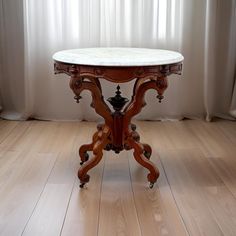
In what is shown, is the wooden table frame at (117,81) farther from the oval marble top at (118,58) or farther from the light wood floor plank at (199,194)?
the light wood floor plank at (199,194)

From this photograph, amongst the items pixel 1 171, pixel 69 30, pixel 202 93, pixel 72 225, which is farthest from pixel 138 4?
pixel 72 225

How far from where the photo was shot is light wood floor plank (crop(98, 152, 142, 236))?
1771mm

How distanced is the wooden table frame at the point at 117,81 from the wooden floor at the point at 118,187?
15 centimetres

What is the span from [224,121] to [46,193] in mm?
1749

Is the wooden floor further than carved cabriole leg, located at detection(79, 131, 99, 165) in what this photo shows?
No

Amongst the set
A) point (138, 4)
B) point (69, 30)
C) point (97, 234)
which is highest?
point (138, 4)

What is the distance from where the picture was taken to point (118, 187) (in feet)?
7.11

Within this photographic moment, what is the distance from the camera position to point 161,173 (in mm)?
2342

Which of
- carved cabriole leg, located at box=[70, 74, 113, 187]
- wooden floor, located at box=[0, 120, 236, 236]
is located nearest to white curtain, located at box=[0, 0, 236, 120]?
wooden floor, located at box=[0, 120, 236, 236]

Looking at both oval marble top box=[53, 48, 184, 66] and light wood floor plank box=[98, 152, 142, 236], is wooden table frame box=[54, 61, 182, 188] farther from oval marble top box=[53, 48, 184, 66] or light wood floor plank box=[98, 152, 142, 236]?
light wood floor plank box=[98, 152, 142, 236]

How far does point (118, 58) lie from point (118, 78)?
0.36 feet

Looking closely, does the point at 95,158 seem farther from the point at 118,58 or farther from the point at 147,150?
the point at 118,58

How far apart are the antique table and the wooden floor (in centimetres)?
15

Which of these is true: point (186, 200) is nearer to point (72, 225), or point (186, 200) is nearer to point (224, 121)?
point (72, 225)
